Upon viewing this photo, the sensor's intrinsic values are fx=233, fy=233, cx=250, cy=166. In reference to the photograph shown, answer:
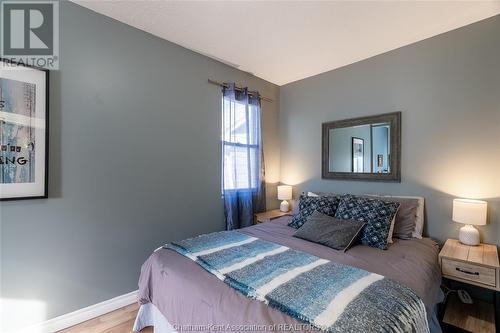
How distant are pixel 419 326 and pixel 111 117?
8.44 feet

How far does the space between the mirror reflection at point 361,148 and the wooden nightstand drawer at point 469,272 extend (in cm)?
106

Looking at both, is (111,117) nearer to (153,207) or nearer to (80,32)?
(80,32)

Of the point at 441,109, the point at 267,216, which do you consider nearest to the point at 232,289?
the point at 267,216

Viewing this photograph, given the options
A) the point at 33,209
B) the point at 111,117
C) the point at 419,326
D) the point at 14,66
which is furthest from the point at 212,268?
the point at 14,66

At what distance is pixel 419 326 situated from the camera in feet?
3.67

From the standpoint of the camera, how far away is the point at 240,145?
3.06 metres

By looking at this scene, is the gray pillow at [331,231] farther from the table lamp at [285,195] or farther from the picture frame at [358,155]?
the table lamp at [285,195]

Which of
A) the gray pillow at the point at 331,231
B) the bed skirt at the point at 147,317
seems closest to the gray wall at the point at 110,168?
the bed skirt at the point at 147,317

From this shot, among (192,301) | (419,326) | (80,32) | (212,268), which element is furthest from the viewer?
(80,32)

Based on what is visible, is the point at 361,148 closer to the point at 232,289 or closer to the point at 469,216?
the point at 469,216

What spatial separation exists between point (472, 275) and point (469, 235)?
42 cm

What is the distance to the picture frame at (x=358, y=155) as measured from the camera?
2.76 meters

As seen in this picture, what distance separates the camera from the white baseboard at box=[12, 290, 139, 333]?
1768 mm

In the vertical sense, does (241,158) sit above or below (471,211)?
above
